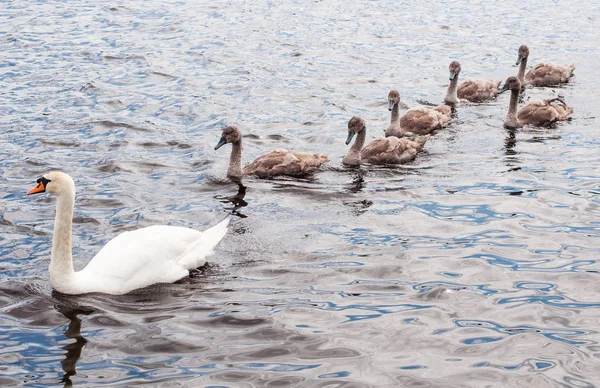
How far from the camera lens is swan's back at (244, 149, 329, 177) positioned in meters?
15.1

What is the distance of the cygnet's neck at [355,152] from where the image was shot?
15.9 meters

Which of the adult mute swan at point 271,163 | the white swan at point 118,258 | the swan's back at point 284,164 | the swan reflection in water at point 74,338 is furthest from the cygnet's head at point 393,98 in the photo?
the swan reflection in water at point 74,338

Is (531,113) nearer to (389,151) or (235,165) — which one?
(389,151)

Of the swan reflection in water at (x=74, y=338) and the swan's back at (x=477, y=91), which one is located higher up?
the swan's back at (x=477, y=91)

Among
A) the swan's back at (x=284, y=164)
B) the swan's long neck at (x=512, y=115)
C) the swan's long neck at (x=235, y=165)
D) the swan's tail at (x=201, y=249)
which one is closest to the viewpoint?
the swan's tail at (x=201, y=249)

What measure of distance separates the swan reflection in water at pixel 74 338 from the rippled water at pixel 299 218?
0.09ft

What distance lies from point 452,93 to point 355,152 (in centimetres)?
508

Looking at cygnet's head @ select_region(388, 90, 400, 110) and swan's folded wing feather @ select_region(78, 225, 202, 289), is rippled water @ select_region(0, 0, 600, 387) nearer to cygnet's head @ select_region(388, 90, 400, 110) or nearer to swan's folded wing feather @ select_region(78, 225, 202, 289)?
swan's folded wing feather @ select_region(78, 225, 202, 289)

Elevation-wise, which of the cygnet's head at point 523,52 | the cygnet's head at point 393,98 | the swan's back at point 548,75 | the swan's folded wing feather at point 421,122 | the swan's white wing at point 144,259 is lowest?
the swan's white wing at point 144,259

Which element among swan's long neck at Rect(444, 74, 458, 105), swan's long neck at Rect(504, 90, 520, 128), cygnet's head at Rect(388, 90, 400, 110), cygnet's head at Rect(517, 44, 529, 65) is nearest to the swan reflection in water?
cygnet's head at Rect(388, 90, 400, 110)

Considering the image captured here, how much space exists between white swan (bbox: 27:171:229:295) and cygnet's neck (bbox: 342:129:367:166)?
555cm

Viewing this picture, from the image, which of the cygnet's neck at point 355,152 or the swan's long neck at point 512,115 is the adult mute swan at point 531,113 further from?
the cygnet's neck at point 355,152

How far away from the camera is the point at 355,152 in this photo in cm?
1603

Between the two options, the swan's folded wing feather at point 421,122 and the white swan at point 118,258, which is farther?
the swan's folded wing feather at point 421,122
